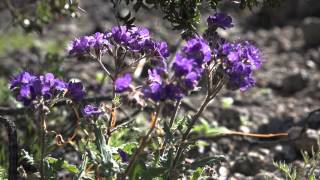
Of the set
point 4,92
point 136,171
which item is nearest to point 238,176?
point 136,171

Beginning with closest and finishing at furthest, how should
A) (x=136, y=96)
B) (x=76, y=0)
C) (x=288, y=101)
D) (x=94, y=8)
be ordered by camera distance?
(x=136, y=96) → (x=76, y=0) → (x=288, y=101) → (x=94, y=8)

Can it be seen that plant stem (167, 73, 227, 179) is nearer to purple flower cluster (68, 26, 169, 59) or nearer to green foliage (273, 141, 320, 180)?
purple flower cluster (68, 26, 169, 59)

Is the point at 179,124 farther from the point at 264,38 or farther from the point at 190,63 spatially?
the point at 264,38

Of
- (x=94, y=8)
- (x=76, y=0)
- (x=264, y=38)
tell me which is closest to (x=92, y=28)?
(x=94, y=8)

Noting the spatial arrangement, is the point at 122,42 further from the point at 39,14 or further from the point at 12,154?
the point at 39,14

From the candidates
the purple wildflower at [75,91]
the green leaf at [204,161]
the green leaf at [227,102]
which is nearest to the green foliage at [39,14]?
the green leaf at [227,102]

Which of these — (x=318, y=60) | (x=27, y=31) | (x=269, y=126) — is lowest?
(x=269, y=126)
